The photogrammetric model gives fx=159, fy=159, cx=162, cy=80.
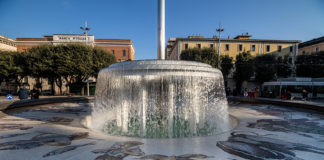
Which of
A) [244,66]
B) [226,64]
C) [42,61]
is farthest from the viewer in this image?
[226,64]

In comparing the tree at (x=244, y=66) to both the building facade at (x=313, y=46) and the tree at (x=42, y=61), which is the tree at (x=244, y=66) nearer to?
the building facade at (x=313, y=46)

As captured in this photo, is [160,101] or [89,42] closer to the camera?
[160,101]

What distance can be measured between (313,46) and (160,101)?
52191 millimetres

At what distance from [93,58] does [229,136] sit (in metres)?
22.7

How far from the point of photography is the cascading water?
5297mm

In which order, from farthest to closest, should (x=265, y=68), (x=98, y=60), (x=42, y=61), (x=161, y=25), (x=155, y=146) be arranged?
(x=265, y=68)
(x=98, y=60)
(x=42, y=61)
(x=161, y=25)
(x=155, y=146)

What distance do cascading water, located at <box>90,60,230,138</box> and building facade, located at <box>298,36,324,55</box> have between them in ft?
160

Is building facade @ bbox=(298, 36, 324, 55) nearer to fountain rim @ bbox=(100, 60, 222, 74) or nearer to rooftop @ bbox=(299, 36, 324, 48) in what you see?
Answer: rooftop @ bbox=(299, 36, 324, 48)

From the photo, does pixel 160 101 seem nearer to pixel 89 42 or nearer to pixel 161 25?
pixel 161 25

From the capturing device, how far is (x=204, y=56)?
28.5m

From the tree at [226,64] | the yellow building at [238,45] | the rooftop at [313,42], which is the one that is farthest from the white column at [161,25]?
the rooftop at [313,42]

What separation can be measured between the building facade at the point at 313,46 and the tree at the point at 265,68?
61.6 ft

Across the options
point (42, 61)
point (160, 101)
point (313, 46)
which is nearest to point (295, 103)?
point (160, 101)

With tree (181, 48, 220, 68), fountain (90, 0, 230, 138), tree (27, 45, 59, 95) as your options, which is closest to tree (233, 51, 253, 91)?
tree (181, 48, 220, 68)
